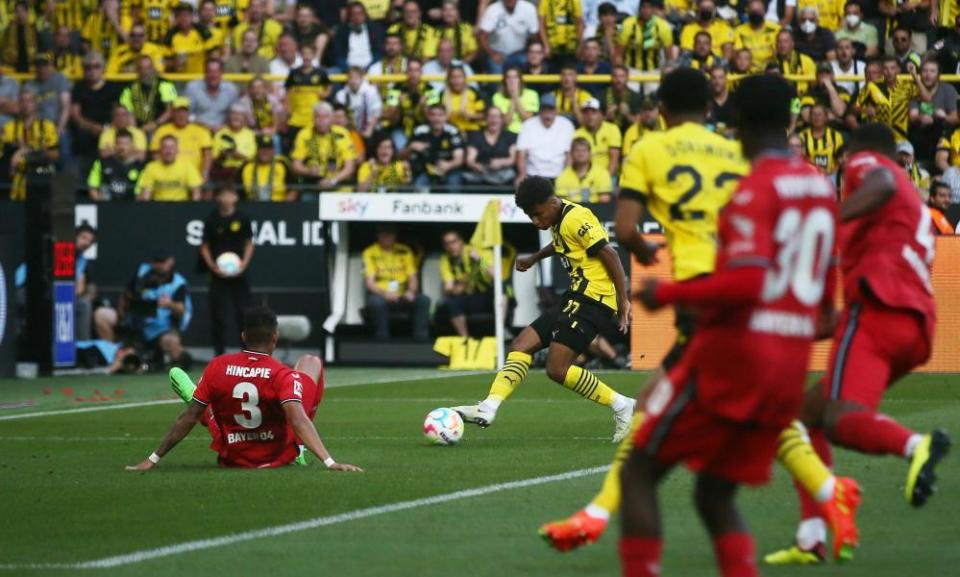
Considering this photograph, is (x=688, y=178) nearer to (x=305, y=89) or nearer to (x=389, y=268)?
(x=389, y=268)

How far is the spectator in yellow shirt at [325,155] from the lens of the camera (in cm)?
2327

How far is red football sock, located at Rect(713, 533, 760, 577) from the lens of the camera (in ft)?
18.6

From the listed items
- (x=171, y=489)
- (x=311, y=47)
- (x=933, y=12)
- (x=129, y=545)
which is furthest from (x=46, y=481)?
(x=933, y=12)

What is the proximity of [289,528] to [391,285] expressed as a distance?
14.6 meters

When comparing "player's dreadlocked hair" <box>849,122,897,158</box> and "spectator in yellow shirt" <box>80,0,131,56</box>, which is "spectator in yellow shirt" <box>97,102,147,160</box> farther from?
"player's dreadlocked hair" <box>849,122,897,158</box>

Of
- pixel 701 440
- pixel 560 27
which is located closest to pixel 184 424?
pixel 701 440

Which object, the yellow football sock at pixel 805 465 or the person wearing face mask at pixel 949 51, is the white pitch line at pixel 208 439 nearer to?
the yellow football sock at pixel 805 465

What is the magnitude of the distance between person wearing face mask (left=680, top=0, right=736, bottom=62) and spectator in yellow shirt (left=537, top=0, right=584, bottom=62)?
157cm

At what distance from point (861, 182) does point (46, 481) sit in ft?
19.1

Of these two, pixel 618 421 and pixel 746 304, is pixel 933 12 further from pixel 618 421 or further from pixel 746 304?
pixel 746 304

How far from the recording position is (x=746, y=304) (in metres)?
5.50

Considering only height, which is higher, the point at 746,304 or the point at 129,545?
the point at 746,304

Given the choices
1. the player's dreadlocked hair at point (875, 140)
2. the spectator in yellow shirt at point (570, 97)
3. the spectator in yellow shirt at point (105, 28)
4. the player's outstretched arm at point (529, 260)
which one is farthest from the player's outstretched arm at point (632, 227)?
the spectator in yellow shirt at point (105, 28)

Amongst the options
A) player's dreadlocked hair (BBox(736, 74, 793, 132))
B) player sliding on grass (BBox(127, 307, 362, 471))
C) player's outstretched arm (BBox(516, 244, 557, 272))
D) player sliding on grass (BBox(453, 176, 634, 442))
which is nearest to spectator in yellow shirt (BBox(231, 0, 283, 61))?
player's outstretched arm (BBox(516, 244, 557, 272))
